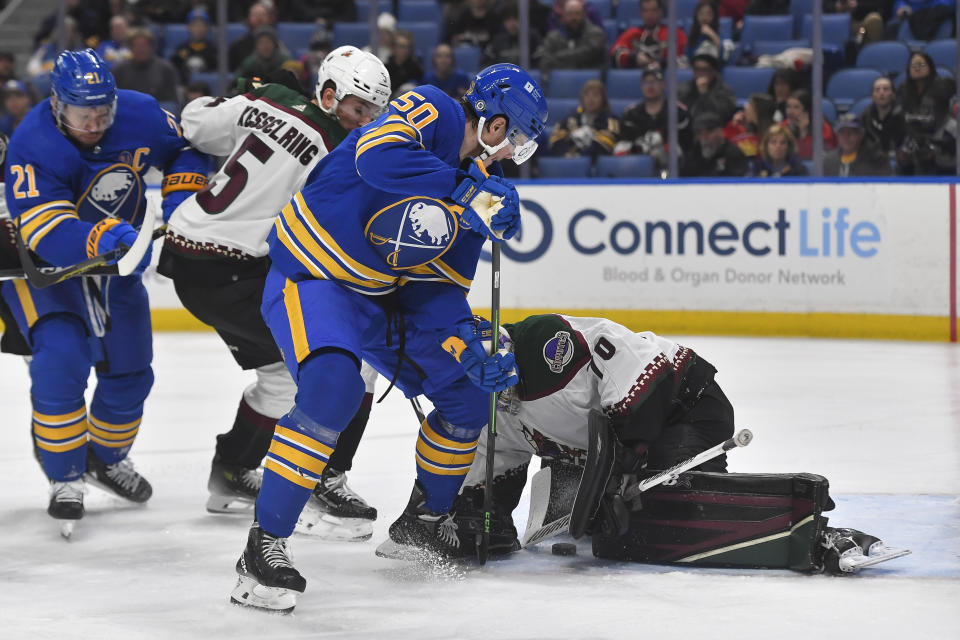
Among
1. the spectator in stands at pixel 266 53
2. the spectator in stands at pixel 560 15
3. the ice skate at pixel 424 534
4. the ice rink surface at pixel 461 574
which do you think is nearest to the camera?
the ice rink surface at pixel 461 574

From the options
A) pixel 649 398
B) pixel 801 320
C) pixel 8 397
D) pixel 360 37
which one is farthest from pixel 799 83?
pixel 649 398

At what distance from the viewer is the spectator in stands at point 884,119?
7777 mm

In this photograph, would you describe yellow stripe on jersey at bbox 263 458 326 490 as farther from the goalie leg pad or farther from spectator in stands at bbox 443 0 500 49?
spectator in stands at bbox 443 0 500 49

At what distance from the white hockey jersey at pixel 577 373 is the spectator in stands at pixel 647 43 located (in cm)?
539

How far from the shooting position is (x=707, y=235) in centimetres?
798

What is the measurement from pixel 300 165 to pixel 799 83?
499 centimetres

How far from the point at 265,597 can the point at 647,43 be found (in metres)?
6.38

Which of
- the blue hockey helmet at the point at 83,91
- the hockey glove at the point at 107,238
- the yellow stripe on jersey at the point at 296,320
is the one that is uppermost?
the blue hockey helmet at the point at 83,91

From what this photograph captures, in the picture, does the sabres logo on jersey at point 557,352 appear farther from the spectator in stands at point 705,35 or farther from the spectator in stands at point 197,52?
the spectator in stands at point 197,52

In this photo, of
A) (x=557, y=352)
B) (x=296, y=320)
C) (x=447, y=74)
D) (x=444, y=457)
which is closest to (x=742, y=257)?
(x=447, y=74)

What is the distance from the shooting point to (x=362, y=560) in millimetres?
3484

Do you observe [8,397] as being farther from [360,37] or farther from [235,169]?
[360,37]

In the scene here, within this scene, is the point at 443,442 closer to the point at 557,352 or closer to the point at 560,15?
the point at 557,352

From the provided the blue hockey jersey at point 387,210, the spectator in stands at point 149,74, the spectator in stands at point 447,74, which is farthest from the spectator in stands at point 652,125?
the blue hockey jersey at point 387,210
